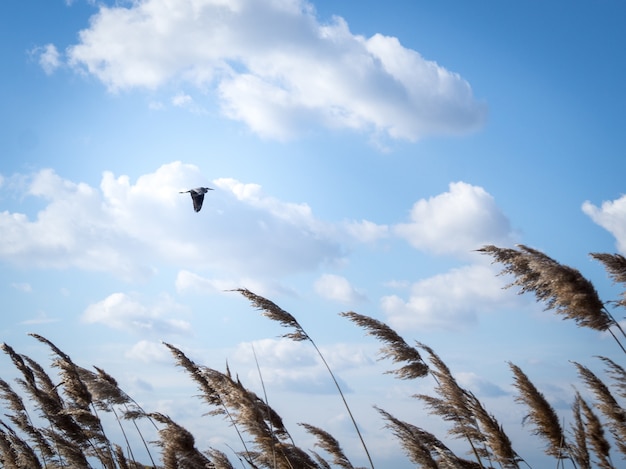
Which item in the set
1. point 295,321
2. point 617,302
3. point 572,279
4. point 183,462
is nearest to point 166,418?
point 183,462

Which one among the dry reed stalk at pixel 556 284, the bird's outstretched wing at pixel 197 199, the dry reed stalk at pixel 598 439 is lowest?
the dry reed stalk at pixel 598 439

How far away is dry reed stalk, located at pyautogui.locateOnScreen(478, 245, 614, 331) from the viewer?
216 inches

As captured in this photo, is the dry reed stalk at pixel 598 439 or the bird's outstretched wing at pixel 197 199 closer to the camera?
the dry reed stalk at pixel 598 439

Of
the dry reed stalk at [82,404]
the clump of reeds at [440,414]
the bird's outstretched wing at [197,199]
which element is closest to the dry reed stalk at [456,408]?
the clump of reeds at [440,414]

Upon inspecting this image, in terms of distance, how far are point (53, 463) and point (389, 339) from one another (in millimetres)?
5471

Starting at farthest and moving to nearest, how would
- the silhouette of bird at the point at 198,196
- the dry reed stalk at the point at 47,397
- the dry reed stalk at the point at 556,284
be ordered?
the silhouette of bird at the point at 198,196 < the dry reed stalk at the point at 47,397 < the dry reed stalk at the point at 556,284

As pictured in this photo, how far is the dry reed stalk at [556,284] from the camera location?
216 inches

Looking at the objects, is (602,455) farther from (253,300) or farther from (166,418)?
(166,418)

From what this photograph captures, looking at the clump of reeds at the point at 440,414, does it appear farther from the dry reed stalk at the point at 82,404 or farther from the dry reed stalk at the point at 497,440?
the dry reed stalk at the point at 82,404

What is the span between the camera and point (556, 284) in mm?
5551

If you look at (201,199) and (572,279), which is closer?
(572,279)

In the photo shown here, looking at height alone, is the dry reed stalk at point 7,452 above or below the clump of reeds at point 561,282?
below

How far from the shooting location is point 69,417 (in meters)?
7.43

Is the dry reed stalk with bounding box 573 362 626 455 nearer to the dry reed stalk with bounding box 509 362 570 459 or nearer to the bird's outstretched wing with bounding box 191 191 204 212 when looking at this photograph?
the dry reed stalk with bounding box 509 362 570 459
